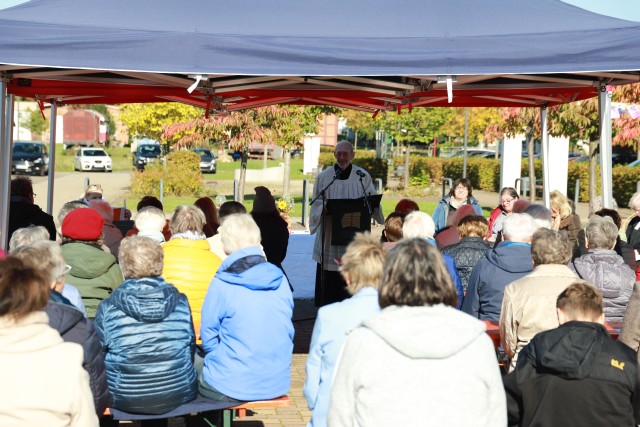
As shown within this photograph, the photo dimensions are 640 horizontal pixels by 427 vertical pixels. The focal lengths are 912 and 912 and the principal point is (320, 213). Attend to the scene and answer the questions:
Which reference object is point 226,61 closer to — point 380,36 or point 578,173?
point 380,36

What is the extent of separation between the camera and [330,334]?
405cm

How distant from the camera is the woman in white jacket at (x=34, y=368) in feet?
10.6

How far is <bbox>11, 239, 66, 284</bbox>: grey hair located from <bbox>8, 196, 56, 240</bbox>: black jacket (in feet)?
11.6

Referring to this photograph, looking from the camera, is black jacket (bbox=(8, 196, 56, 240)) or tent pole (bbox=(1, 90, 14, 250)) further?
black jacket (bbox=(8, 196, 56, 240))

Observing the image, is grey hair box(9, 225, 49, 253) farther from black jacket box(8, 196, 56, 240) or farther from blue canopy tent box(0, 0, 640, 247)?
black jacket box(8, 196, 56, 240)

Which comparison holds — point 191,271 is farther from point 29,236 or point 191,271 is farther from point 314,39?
point 314,39

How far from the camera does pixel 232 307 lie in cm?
492

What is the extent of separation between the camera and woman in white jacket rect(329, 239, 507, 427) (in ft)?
9.82

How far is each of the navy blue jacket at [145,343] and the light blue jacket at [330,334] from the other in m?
Answer: 0.94

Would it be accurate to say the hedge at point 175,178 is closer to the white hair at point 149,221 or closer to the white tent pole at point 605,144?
the white tent pole at point 605,144

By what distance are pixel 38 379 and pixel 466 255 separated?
408cm

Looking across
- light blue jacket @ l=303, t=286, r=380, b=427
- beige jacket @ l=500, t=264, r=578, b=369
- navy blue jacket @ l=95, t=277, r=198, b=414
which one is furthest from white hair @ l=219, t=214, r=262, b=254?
beige jacket @ l=500, t=264, r=578, b=369

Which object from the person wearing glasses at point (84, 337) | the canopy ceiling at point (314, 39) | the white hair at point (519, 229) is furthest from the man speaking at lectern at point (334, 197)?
the person wearing glasses at point (84, 337)

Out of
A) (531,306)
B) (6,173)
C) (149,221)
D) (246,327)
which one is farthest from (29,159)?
(531,306)
